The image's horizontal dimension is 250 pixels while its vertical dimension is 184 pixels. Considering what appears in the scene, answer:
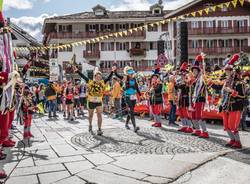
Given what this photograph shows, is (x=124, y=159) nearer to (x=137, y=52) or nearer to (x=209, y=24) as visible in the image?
(x=137, y=52)

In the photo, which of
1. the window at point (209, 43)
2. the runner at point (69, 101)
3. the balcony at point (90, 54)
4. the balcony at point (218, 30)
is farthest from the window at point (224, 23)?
the runner at point (69, 101)

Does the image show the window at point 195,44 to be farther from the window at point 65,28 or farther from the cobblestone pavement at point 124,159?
the cobblestone pavement at point 124,159

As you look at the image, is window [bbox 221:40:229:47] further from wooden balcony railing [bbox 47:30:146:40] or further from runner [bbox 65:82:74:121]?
runner [bbox 65:82:74:121]

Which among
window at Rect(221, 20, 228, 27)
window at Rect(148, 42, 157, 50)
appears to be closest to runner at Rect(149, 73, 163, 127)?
window at Rect(148, 42, 157, 50)

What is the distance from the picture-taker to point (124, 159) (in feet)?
24.8

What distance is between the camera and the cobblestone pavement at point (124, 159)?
635 cm

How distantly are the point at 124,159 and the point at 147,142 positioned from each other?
6.95 ft

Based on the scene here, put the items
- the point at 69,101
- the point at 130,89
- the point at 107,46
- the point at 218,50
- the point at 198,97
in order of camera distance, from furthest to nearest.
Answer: the point at 107,46
the point at 218,50
the point at 69,101
the point at 130,89
the point at 198,97

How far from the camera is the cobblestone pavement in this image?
20.8ft

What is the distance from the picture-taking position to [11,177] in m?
6.45

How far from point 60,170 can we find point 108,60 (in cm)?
4676

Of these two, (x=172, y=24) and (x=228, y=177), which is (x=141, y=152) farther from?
(x=172, y=24)

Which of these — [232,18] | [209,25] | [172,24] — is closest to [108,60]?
[172,24]

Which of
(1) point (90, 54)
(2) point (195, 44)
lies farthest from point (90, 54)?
(2) point (195, 44)
